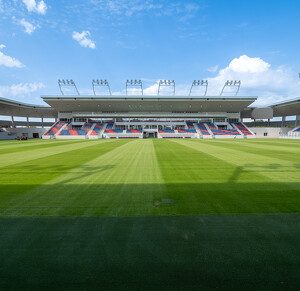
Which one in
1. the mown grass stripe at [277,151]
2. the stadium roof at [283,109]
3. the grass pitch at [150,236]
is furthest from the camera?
the stadium roof at [283,109]

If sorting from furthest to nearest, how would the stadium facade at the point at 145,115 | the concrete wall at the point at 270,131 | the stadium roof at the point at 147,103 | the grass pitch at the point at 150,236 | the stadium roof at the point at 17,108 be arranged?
the concrete wall at the point at 270,131
the stadium facade at the point at 145,115
the stadium roof at the point at 147,103
the stadium roof at the point at 17,108
the grass pitch at the point at 150,236

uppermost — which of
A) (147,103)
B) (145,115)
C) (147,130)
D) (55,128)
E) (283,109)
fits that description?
(147,103)

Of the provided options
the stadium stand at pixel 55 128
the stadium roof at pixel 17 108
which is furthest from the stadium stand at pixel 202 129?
the stadium roof at pixel 17 108

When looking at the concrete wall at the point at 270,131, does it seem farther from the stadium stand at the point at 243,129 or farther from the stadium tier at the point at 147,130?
the stadium tier at the point at 147,130

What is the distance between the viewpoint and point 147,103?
52.8 metres

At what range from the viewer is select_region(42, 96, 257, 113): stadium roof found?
50.1 meters

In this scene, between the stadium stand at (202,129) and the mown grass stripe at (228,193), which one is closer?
the mown grass stripe at (228,193)

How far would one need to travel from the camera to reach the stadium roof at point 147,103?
50062 millimetres

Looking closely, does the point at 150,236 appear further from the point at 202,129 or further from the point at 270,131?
the point at 270,131

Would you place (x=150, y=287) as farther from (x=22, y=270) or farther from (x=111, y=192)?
(x=111, y=192)

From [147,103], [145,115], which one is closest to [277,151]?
[147,103]

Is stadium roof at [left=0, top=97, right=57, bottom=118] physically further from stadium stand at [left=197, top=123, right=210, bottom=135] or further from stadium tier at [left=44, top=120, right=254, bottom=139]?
stadium stand at [left=197, top=123, right=210, bottom=135]

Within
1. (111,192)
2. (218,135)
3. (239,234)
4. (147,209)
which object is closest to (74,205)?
(111,192)

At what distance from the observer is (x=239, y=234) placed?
8.73 ft
